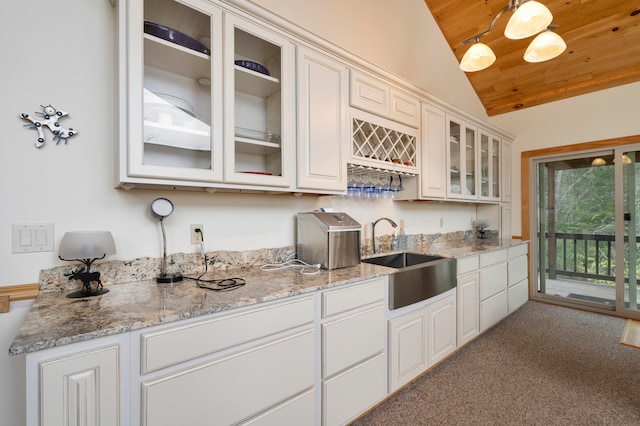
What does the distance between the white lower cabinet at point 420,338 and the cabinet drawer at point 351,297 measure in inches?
9.8

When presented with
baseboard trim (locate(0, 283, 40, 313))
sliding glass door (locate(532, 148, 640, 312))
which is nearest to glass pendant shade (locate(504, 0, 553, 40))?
sliding glass door (locate(532, 148, 640, 312))

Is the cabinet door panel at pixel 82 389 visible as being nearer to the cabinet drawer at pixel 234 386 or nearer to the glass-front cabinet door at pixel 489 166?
the cabinet drawer at pixel 234 386

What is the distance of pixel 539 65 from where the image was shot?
3.20 metres

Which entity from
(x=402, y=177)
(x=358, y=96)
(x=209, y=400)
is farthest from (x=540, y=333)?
(x=209, y=400)

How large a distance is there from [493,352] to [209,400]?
93.7 inches

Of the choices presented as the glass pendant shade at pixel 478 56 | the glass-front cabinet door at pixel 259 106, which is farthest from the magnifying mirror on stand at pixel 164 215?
the glass pendant shade at pixel 478 56

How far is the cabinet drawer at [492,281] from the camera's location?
2.58 metres

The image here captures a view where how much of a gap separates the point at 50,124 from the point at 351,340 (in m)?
1.75

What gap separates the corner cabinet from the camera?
3.86 ft

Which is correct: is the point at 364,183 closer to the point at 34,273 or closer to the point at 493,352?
the point at 493,352

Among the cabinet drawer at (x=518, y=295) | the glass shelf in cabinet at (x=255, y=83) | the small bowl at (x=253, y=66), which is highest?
the small bowl at (x=253, y=66)

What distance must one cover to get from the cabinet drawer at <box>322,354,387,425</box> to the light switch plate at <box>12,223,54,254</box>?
A: 1.43m

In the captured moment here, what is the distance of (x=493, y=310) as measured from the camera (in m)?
2.76

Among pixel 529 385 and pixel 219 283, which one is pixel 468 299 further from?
pixel 219 283
